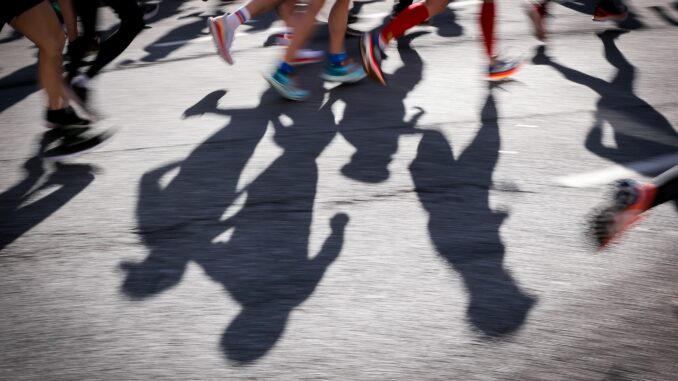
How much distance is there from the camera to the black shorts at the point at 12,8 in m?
3.80

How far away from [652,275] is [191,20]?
Answer: 6388 millimetres

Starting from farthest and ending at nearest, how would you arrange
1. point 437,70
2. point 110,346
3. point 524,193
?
point 437,70 → point 524,193 → point 110,346

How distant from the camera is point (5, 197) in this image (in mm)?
3961

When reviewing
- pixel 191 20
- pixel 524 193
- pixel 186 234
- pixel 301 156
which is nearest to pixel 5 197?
pixel 186 234

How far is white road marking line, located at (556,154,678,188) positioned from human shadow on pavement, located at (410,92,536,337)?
454 mm

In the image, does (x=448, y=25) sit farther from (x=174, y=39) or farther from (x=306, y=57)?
(x=174, y=39)

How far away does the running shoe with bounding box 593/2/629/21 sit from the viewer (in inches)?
261

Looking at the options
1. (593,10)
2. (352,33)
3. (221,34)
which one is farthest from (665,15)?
(221,34)

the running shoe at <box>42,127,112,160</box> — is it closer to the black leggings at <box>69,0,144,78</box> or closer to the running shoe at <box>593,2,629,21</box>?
the black leggings at <box>69,0,144,78</box>

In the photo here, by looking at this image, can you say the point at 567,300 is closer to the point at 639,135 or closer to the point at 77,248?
the point at 639,135

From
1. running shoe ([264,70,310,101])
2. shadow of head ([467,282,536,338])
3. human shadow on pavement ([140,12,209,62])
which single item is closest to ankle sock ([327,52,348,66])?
running shoe ([264,70,310,101])

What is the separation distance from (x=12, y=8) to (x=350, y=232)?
2.31 meters

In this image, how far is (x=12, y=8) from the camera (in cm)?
384

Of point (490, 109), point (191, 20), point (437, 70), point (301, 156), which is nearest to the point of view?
point (301, 156)
